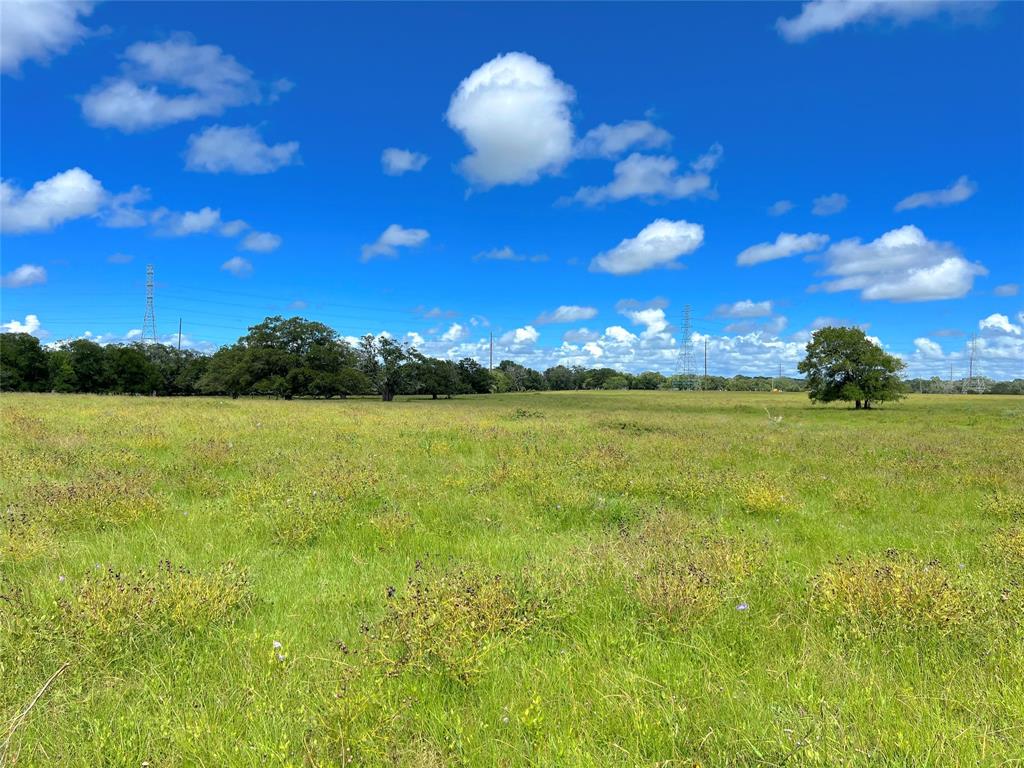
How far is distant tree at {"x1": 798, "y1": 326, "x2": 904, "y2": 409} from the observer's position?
51781 millimetres

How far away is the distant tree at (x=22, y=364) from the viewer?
2832 inches

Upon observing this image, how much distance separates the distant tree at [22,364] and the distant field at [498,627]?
90200 mm

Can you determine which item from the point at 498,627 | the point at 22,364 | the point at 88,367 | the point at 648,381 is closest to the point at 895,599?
the point at 498,627

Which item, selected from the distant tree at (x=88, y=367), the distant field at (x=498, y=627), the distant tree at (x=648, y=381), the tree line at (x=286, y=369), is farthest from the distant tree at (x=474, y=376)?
the distant field at (x=498, y=627)

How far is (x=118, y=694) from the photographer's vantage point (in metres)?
3.18

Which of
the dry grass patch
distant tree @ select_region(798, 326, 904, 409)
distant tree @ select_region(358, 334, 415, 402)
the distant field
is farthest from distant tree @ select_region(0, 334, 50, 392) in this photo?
distant tree @ select_region(798, 326, 904, 409)

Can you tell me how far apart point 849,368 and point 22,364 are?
111 meters

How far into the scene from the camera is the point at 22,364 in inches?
2933

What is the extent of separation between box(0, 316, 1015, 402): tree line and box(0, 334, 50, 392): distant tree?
13 centimetres

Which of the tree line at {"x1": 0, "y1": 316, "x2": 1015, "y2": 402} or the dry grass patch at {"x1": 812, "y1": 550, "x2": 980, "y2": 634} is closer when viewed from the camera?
the dry grass patch at {"x1": 812, "y1": 550, "x2": 980, "y2": 634}

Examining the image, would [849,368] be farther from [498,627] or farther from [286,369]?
[286,369]

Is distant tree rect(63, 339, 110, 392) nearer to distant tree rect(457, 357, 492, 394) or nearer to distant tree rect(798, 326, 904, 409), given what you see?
distant tree rect(457, 357, 492, 394)

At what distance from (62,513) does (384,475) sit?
468 centimetres

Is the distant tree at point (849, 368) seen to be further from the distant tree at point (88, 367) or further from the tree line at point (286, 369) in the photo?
the distant tree at point (88, 367)
